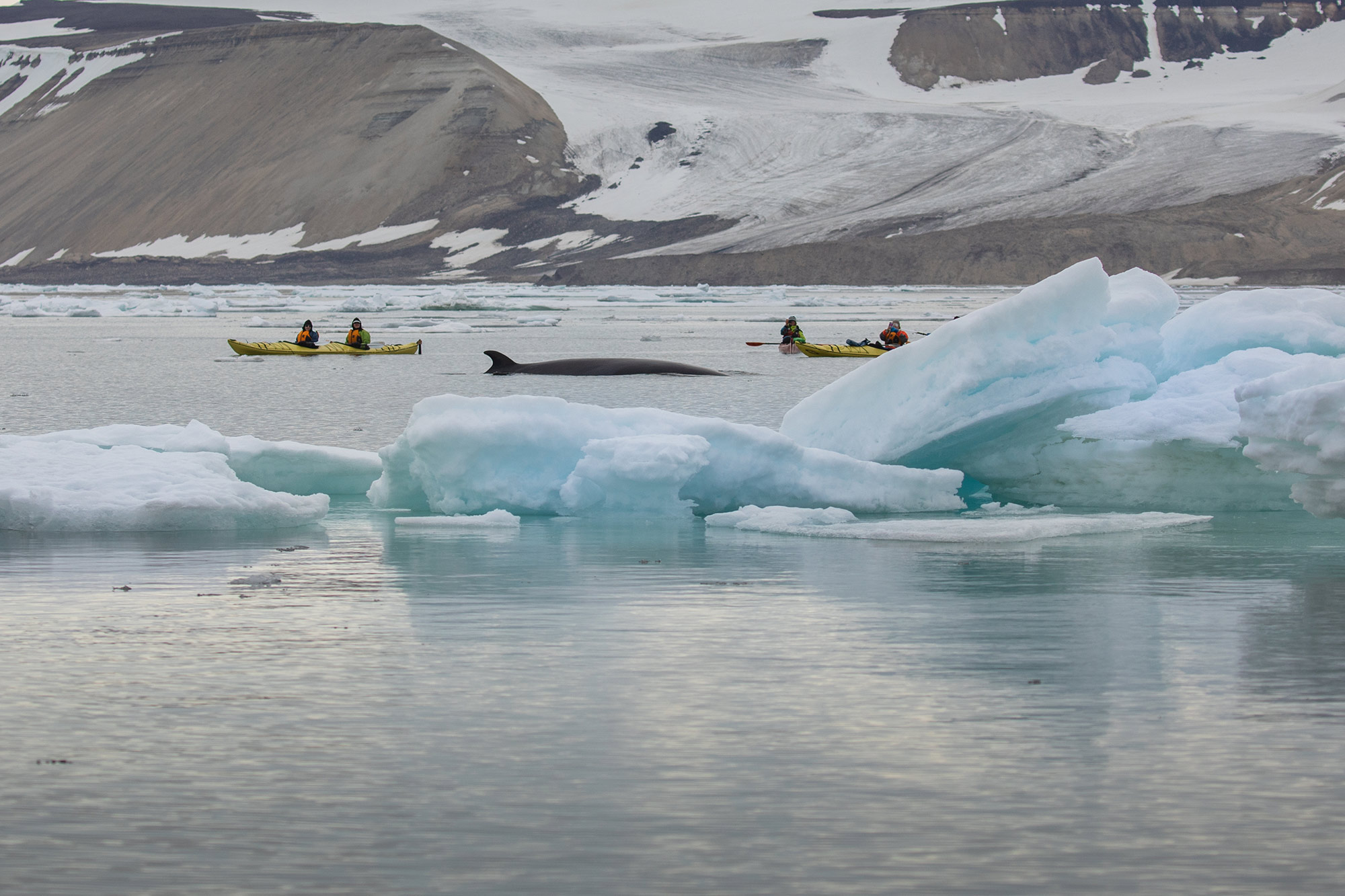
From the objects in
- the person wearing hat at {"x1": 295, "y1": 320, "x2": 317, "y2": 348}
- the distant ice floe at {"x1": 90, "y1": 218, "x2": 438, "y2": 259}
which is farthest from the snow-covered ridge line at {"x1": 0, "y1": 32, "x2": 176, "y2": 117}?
the person wearing hat at {"x1": 295, "y1": 320, "x2": 317, "y2": 348}

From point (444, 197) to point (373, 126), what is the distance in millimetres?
11356

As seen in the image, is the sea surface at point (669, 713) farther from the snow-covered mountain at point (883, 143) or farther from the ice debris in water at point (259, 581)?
the snow-covered mountain at point (883, 143)

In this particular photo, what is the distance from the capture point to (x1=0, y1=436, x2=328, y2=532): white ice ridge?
32.3 feet

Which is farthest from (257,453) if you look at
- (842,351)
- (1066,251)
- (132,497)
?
(1066,251)

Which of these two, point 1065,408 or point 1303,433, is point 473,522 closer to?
point 1065,408

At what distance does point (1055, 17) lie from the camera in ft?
447

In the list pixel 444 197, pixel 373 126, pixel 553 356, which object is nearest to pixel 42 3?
pixel 373 126

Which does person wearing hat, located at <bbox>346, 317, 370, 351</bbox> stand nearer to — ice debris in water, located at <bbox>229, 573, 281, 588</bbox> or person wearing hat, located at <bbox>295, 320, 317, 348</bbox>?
person wearing hat, located at <bbox>295, 320, 317, 348</bbox>

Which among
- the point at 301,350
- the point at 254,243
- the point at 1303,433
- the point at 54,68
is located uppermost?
the point at 54,68

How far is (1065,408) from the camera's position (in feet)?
37.2

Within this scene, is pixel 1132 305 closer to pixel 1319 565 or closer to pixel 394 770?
Answer: pixel 1319 565

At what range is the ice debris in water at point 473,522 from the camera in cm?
1042

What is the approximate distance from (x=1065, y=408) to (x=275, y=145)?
121 meters

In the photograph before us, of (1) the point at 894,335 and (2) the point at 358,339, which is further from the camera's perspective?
(2) the point at 358,339
